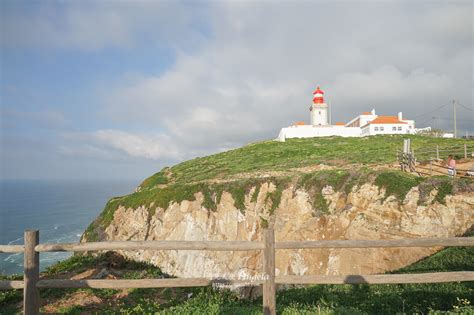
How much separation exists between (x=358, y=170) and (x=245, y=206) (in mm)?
8327

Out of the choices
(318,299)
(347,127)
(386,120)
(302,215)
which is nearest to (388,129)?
(386,120)

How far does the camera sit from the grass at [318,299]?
560cm

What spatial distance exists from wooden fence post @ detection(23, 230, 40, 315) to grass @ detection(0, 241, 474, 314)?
4.36 ft

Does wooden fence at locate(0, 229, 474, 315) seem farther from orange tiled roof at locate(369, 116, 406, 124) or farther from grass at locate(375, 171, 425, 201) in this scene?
orange tiled roof at locate(369, 116, 406, 124)

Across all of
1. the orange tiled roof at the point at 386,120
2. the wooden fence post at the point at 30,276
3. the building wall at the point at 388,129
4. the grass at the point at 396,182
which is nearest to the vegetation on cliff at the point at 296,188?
the grass at the point at 396,182

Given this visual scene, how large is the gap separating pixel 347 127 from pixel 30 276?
63511mm

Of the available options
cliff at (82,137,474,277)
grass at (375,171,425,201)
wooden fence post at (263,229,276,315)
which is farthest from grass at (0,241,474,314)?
grass at (375,171,425,201)

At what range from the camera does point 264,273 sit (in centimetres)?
493

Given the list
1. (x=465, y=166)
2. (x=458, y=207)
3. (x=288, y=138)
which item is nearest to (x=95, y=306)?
(x=458, y=207)

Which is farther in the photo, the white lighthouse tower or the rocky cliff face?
the white lighthouse tower

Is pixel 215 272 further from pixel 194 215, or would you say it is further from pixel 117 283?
pixel 117 283

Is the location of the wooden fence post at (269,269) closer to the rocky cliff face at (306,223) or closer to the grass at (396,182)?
the rocky cliff face at (306,223)

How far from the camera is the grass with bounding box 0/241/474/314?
18.4 ft

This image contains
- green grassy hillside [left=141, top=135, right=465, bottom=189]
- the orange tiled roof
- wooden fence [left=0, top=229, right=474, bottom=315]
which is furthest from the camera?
the orange tiled roof
